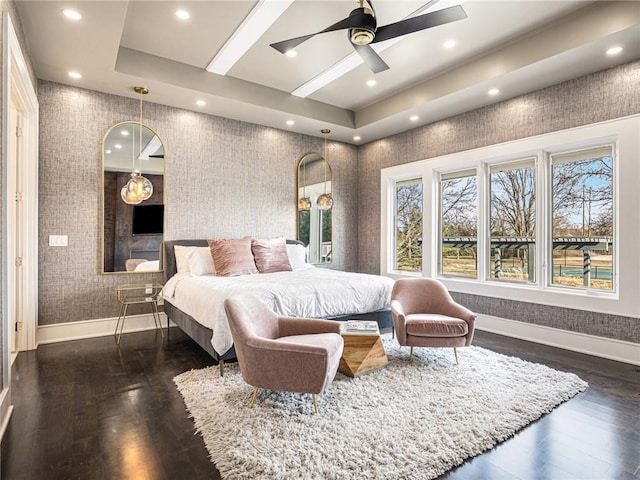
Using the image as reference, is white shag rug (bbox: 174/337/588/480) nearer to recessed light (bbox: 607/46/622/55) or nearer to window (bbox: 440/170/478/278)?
window (bbox: 440/170/478/278)

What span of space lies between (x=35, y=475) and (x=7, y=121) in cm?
214

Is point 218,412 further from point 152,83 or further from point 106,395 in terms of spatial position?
point 152,83

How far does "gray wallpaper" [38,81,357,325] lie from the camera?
403 centimetres

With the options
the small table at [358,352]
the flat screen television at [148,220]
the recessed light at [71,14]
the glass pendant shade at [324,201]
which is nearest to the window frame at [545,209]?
the glass pendant shade at [324,201]

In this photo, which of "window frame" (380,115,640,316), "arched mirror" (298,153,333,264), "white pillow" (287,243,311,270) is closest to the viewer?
"window frame" (380,115,640,316)

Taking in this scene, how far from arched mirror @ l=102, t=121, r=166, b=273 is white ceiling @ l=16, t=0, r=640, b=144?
56 cm

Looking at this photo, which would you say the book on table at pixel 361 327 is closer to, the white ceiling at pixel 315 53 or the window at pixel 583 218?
the window at pixel 583 218

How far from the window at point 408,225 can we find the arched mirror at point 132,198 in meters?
3.75

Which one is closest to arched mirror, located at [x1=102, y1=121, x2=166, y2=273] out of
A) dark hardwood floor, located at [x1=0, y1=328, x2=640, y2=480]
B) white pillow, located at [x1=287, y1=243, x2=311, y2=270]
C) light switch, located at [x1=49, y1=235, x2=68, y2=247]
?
light switch, located at [x1=49, y1=235, x2=68, y2=247]

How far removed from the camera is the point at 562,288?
4.09 m

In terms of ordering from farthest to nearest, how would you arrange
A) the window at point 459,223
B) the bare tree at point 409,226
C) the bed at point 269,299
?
the bare tree at point 409,226, the window at point 459,223, the bed at point 269,299

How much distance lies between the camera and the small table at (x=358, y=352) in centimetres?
290

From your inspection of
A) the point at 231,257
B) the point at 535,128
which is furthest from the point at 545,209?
the point at 231,257

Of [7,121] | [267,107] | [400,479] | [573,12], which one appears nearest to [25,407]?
[7,121]
